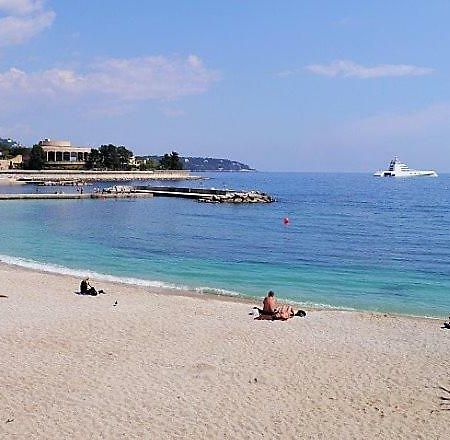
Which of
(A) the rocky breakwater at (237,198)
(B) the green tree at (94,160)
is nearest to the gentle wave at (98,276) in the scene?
(A) the rocky breakwater at (237,198)

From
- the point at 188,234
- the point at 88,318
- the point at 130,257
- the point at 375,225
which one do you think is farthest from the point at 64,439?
the point at 375,225

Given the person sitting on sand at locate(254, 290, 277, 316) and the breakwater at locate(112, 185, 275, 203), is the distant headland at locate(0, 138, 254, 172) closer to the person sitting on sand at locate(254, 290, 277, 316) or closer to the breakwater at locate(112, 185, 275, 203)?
the breakwater at locate(112, 185, 275, 203)

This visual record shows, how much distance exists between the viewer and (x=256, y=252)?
119 ft

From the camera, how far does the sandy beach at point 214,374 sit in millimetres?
9883

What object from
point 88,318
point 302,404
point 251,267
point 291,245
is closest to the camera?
point 302,404

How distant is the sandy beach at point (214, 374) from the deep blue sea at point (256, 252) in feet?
18.7

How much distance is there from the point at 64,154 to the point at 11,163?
15.3m

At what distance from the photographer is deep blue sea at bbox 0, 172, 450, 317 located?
24.5 m

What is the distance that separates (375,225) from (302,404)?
46563mm

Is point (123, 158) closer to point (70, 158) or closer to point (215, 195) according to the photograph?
point (70, 158)

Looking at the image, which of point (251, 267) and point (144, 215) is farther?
point (144, 215)

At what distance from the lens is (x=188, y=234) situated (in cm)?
4547

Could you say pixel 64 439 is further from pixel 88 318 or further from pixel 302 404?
pixel 88 318

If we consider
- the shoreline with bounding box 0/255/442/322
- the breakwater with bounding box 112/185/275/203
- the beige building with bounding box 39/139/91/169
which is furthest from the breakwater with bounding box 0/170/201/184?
the shoreline with bounding box 0/255/442/322
